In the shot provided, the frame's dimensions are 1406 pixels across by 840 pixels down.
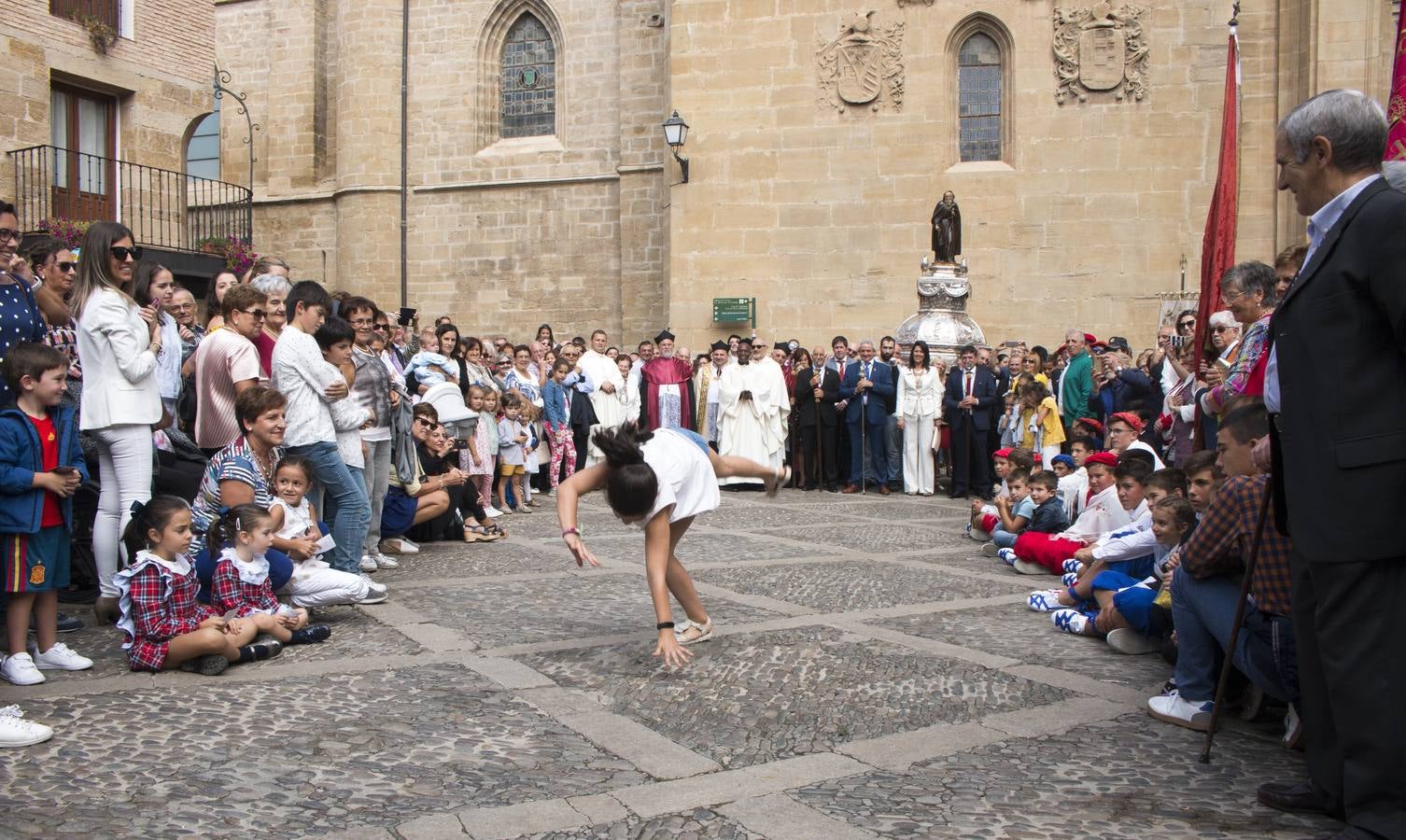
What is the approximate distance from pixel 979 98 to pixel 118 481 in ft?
55.9

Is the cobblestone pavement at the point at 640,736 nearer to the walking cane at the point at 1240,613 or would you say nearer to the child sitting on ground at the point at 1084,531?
the walking cane at the point at 1240,613

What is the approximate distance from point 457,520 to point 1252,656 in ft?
23.4

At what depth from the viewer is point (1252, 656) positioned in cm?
433

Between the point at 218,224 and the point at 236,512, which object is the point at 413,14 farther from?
the point at 236,512

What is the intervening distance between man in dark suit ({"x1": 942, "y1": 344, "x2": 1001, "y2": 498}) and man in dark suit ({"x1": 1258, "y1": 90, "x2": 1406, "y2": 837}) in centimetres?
1107

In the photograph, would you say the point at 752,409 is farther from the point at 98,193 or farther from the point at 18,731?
the point at 18,731

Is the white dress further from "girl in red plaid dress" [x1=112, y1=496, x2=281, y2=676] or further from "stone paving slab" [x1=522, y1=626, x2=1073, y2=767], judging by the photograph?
"girl in red plaid dress" [x1=112, y1=496, x2=281, y2=676]

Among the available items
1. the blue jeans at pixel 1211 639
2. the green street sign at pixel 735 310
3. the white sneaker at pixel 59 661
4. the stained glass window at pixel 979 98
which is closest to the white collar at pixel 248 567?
the white sneaker at pixel 59 661

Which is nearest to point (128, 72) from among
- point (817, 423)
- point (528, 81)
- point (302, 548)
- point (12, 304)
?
point (817, 423)

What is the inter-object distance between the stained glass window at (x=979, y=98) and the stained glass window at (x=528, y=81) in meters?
9.13

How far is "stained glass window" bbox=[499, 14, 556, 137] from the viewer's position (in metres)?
25.2

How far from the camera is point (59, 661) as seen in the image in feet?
17.7

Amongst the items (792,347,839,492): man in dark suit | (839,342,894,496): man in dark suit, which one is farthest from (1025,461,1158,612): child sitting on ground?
(792,347,839,492): man in dark suit

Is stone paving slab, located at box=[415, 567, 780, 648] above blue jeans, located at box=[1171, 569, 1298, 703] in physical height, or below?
below
